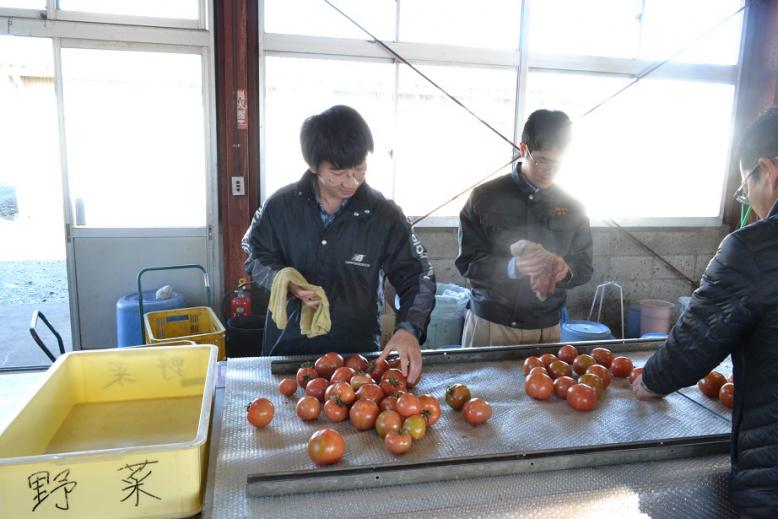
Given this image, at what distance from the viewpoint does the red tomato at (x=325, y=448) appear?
130 centimetres

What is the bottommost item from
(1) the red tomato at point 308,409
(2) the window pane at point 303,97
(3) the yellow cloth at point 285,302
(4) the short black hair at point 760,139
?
(1) the red tomato at point 308,409

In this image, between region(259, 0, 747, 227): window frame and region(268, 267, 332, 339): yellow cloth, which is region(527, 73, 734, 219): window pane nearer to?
region(259, 0, 747, 227): window frame

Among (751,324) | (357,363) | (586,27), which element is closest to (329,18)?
(586,27)

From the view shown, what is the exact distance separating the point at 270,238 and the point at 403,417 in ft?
3.09

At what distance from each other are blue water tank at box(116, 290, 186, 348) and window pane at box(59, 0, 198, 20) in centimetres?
213

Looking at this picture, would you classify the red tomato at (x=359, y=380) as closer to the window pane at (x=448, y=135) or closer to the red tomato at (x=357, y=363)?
the red tomato at (x=357, y=363)

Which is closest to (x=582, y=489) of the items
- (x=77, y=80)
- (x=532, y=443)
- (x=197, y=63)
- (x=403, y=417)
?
(x=532, y=443)

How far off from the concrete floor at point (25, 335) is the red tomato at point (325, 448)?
13.7 ft

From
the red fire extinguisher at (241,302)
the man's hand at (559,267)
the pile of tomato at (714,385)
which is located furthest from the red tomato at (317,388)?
the red fire extinguisher at (241,302)

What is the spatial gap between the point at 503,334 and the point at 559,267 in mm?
438

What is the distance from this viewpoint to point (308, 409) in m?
1.53

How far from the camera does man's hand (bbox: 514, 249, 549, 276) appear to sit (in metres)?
2.08

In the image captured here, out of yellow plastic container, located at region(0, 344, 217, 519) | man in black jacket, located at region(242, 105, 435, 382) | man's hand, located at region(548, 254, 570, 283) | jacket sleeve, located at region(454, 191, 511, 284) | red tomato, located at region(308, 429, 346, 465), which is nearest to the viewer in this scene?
yellow plastic container, located at region(0, 344, 217, 519)

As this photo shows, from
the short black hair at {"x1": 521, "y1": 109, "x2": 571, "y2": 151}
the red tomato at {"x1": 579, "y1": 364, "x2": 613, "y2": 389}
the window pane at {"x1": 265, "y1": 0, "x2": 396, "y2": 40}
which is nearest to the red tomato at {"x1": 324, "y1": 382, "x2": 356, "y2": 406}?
the red tomato at {"x1": 579, "y1": 364, "x2": 613, "y2": 389}
